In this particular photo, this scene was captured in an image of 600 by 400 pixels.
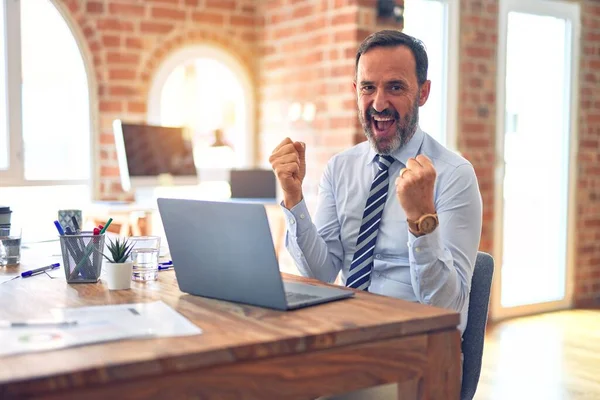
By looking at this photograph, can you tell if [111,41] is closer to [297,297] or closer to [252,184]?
[252,184]

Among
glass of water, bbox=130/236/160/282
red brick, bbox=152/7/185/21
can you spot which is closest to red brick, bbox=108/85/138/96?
red brick, bbox=152/7/185/21

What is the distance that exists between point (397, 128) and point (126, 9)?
281 cm

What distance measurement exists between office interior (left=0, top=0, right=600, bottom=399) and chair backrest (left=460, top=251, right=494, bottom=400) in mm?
1571

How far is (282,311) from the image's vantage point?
1.28m

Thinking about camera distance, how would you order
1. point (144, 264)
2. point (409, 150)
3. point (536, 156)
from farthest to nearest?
1. point (536, 156)
2. point (409, 150)
3. point (144, 264)

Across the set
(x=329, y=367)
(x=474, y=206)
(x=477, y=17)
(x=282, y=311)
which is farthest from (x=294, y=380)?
(x=477, y=17)

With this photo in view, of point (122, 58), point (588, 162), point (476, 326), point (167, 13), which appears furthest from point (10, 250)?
point (588, 162)

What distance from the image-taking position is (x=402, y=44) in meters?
1.97

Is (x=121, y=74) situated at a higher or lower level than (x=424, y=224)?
higher

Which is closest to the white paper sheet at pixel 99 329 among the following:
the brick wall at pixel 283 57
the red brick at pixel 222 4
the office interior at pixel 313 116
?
the office interior at pixel 313 116

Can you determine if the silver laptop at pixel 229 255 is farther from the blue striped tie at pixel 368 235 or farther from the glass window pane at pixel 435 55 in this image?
the glass window pane at pixel 435 55

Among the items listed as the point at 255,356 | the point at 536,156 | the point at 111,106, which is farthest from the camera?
the point at 536,156

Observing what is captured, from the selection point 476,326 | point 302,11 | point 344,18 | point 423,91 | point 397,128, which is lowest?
point 476,326

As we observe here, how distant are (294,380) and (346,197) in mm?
1056
